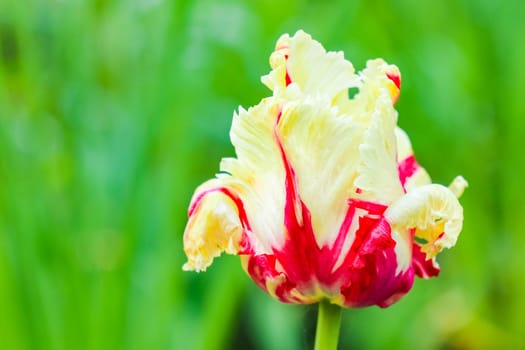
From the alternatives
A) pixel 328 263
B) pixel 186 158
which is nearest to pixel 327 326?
pixel 328 263

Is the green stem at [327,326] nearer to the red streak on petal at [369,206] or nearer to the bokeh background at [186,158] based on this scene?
the red streak on petal at [369,206]

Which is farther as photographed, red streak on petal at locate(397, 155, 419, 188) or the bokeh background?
the bokeh background

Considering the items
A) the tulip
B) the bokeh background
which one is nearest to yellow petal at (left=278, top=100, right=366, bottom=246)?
the tulip

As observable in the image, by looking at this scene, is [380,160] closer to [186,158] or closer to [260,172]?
[260,172]

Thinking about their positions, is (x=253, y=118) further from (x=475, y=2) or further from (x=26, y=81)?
(x=475, y=2)

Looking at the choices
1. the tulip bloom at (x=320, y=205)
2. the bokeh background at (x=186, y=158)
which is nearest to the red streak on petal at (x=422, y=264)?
the tulip bloom at (x=320, y=205)

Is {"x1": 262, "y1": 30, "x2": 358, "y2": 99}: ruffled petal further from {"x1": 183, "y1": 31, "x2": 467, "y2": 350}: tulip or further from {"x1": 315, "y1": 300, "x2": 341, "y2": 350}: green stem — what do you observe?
{"x1": 315, "y1": 300, "x2": 341, "y2": 350}: green stem
